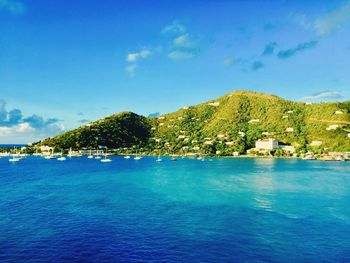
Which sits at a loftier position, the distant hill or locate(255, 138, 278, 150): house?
the distant hill

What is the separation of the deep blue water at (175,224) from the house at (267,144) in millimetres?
71409

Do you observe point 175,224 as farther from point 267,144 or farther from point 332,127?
point 332,127

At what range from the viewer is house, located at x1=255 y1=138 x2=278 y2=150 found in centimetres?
11760

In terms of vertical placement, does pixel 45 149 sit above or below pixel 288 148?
above

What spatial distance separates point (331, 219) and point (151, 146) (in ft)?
382

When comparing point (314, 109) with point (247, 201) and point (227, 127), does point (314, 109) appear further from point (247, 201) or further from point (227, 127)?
point (247, 201)

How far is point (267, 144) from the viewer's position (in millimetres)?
118062

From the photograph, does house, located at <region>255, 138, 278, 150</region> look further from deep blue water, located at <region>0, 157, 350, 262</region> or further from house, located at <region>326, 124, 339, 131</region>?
deep blue water, located at <region>0, 157, 350, 262</region>

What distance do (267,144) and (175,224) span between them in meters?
97.4

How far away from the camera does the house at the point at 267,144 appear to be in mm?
117600

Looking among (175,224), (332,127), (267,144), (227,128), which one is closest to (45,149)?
(227,128)

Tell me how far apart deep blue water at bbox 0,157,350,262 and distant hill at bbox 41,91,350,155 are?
78657mm

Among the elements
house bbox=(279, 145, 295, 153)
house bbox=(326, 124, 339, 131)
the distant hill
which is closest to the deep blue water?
house bbox=(279, 145, 295, 153)

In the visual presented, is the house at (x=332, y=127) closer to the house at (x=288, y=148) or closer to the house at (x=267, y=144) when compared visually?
the house at (x=288, y=148)
